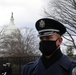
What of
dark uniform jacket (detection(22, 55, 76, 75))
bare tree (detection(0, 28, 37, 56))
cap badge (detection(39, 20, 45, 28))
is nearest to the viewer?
dark uniform jacket (detection(22, 55, 76, 75))

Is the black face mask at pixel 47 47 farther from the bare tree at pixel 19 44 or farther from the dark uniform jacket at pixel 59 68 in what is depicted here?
the bare tree at pixel 19 44

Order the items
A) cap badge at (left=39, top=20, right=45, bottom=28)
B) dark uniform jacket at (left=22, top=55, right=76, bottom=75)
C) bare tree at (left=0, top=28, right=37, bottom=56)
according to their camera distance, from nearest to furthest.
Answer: dark uniform jacket at (left=22, top=55, right=76, bottom=75) → cap badge at (left=39, top=20, right=45, bottom=28) → bare tree at (left=0, top=28, right=37, bottom=56)

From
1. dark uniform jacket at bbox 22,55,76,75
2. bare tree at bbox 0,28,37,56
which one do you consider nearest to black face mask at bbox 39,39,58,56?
dark uniform jacket at bbox 22,55,76,75

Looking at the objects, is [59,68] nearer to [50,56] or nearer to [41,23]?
[50,56]

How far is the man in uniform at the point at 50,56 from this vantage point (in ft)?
11.8

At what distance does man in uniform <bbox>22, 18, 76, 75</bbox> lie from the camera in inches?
142

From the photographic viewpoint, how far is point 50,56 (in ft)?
12.0

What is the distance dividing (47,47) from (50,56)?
135mm

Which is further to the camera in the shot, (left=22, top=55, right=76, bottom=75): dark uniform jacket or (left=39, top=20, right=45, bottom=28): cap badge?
(left=39, top=20, right=45, bottom=28): cap badge

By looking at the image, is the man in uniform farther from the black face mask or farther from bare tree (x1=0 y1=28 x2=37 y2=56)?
bare tree (x1=0 y1=28 x2=37 y2=56)

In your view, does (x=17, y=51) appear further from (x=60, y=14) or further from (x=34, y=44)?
(x=60, y=14)

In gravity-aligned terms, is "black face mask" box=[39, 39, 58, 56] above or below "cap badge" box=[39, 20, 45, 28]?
below

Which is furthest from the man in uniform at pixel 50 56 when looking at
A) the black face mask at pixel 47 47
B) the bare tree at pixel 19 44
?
the bare tree at pixel 19 44

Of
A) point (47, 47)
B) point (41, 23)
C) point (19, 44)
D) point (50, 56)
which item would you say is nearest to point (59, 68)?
point (50, 56)
